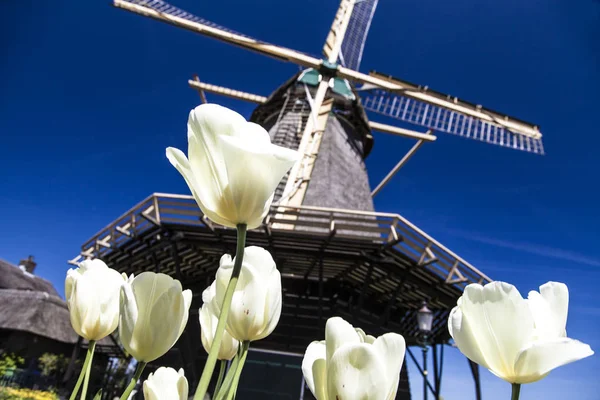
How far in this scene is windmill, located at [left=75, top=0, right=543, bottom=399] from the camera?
6980mm

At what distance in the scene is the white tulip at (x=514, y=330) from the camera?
1.79 ft

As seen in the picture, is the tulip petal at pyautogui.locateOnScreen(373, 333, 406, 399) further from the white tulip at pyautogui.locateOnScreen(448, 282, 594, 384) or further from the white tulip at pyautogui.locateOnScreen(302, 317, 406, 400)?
the white tulip at pyautogui.locateOnScreen(448, 282, 594, 384)

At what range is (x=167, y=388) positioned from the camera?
25.0 inches

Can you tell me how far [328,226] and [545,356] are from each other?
6.20 metres

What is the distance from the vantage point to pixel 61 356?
15109 millimetres

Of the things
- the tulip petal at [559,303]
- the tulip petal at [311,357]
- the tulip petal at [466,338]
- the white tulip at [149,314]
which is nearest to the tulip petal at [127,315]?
the white tulip at [149,314]

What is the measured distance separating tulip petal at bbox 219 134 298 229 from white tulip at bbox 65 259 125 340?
35cm

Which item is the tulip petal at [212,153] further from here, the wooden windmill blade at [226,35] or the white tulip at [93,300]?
the wooden windmill blade at [226,35]

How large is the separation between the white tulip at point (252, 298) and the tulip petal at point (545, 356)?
34 centimetres

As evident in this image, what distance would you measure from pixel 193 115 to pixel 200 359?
943 centimetres

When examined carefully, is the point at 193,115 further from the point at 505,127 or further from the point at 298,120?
the point at 505,127

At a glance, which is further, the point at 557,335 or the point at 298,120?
the point at 298,120

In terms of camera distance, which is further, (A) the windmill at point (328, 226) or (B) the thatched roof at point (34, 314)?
(B) the thatched roof at point (34, 314)

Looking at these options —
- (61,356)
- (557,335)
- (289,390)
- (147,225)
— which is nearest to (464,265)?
(289,390)
